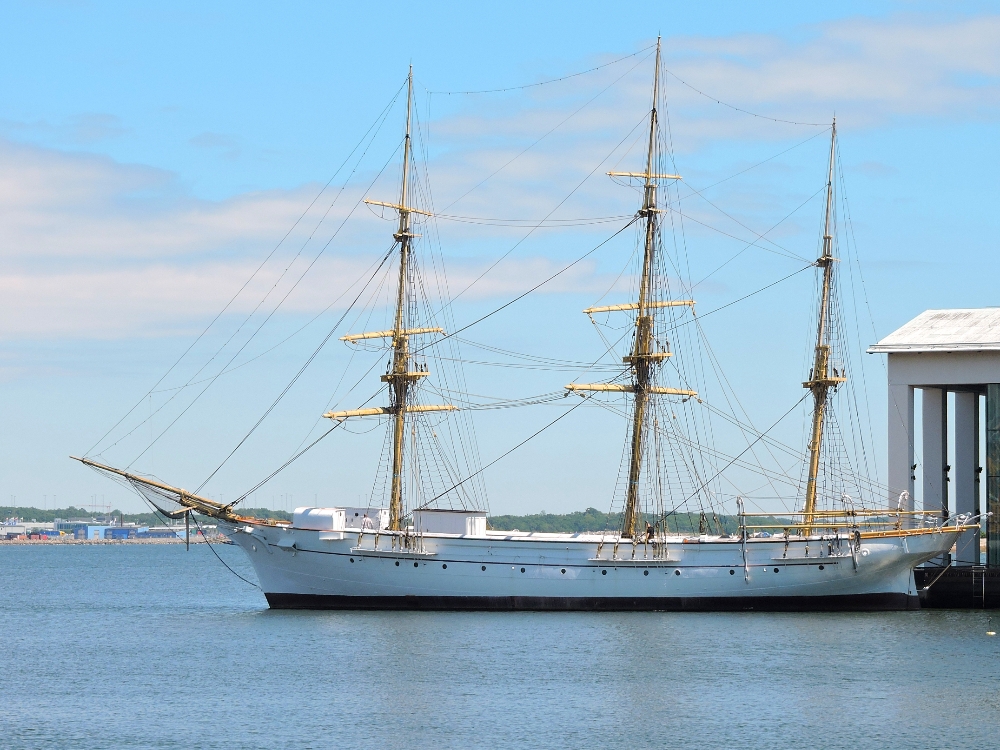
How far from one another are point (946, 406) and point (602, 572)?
1622 centimetres

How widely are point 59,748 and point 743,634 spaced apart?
2706cm

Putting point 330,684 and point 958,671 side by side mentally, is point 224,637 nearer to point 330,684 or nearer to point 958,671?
point 330,684

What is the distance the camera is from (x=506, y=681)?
4569 centimetres

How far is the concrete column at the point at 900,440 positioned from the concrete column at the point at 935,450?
156 centimetres

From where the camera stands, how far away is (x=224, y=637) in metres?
57.9

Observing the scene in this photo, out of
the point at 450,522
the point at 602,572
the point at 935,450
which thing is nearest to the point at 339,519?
the point at 450,522

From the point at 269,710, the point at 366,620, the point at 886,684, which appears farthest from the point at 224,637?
the point at 886,684

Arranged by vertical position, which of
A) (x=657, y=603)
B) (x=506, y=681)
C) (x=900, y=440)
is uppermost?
(x=900, y=440)

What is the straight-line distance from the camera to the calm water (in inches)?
1511

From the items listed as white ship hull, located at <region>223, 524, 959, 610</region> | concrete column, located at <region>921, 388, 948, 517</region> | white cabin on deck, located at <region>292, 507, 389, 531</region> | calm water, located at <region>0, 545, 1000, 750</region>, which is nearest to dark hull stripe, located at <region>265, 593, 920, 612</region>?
white ship hull, located at <region>223, 524, 959, 610</region>

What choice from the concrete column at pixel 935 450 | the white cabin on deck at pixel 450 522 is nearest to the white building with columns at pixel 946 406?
the concrete column at pixel 935 450

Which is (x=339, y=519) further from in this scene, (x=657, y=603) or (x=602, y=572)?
(x=657, y=603)

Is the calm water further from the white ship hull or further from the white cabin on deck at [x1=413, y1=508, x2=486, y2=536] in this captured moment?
the white cabin on deck at [x1=413, y1=508, x2=486, y2=536]

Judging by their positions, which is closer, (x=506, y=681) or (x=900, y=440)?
(x=506, y=681)
